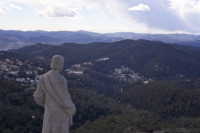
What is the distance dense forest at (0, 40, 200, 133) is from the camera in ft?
63.8

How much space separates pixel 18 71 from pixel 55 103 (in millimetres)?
36402

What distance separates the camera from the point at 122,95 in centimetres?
4438

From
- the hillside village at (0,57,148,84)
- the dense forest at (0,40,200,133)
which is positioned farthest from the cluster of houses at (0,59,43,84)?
the dense forest at (0,40,200,133)

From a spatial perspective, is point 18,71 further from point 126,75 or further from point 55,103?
point 55,103

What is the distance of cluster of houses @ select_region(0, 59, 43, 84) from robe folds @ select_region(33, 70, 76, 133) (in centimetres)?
2879

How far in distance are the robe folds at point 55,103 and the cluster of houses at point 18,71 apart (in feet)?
94.5

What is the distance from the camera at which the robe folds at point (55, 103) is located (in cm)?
577

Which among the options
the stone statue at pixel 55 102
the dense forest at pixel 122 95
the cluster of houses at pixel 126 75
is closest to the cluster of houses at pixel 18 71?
the dense forest at pixel 122 95

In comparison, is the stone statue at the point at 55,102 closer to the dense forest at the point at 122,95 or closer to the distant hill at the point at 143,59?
the dense forest at the point at 122,95

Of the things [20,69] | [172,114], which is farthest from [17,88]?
[172,114]

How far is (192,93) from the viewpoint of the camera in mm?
35438

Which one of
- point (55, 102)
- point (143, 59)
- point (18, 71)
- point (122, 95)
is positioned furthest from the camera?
point (143, 59)

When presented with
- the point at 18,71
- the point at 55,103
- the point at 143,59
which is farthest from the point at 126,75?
the point at 55,103

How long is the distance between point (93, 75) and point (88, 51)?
3018 cm
